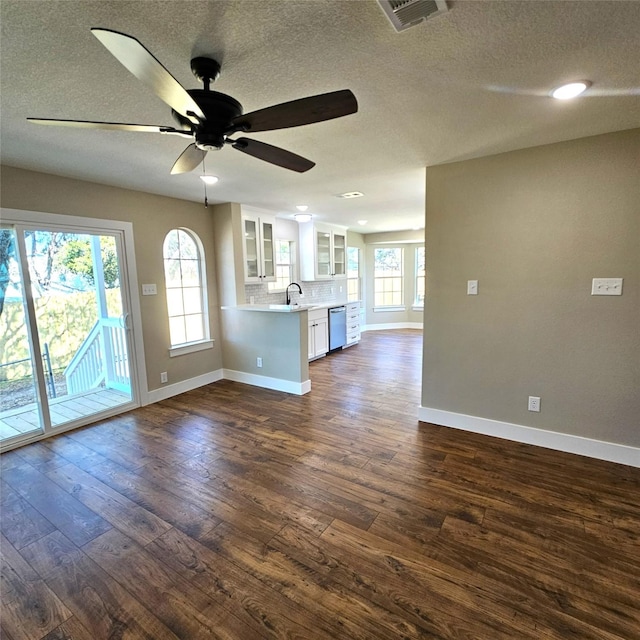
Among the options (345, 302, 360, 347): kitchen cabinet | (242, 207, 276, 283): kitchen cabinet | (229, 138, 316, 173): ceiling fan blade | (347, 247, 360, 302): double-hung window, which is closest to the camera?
(229, 138, 316, 173): ceiling fan blade

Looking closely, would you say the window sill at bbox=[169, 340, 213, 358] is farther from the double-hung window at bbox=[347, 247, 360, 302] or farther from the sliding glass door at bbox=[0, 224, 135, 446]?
the double-hung window at bbox=[347, 247, 360, 302]

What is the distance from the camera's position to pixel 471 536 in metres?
1.88

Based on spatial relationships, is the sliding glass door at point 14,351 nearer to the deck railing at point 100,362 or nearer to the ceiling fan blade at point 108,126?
the deck railing at point 100,362

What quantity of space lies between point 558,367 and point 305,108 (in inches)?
107

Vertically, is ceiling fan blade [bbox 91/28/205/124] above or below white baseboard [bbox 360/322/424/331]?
above

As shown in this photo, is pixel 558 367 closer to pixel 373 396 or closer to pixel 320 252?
pixel 373 396

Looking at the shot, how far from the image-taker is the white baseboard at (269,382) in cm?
420

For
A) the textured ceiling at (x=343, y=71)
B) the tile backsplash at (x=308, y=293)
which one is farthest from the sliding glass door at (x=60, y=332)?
the tile backsplash at (x=308, y=293)

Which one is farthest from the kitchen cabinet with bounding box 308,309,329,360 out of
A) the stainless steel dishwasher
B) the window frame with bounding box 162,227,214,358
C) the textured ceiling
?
the textured ceiling

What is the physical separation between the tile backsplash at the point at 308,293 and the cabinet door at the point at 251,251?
0.20 meters

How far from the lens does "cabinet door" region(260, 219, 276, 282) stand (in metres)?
4.99

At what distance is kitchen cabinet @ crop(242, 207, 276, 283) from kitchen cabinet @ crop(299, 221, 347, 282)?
102 cm

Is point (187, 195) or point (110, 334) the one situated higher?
point (187, 195)

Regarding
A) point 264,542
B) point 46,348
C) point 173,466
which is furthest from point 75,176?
point 264,542
